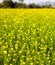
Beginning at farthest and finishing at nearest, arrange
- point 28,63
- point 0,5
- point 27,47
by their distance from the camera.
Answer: point 0,5
point 27,47
point 28,63

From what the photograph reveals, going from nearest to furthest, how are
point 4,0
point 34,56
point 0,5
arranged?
point 34,56
point 0,5
point 4,0

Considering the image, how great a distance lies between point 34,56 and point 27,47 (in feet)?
3.43

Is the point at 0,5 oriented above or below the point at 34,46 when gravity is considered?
below

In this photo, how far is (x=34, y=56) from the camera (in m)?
5.68

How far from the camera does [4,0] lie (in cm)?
5544

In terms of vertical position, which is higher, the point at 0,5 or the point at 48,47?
the point at 48,47

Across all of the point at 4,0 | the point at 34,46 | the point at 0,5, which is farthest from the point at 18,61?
the point at 4,0

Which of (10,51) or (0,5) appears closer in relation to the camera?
(10,51)

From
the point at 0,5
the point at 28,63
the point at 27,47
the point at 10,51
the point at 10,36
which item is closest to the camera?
the point at 28,63

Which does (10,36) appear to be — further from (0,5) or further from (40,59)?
(0,5)

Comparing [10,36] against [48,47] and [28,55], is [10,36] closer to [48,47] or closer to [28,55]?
[48,47]

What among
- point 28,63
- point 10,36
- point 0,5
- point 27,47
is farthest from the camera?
point 0,5

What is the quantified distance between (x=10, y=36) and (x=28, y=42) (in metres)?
0.96

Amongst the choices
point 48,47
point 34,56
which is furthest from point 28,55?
point 48,47
